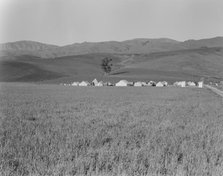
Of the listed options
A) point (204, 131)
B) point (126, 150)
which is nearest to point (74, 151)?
point (126, 150)

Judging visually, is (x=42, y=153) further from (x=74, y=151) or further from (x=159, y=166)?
(x=159, y=166)

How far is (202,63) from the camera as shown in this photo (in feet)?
642

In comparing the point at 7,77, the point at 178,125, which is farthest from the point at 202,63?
the point at 178,125

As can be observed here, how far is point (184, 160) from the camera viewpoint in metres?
8.70

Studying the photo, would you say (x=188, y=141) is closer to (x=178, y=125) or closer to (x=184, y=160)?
(x=184, y=160)

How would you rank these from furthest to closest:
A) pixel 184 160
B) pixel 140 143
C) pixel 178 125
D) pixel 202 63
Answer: pixel 202 63
pixel 178 125
pixel 140 143
pixel 184 160

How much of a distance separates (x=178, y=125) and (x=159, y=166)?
7056mm

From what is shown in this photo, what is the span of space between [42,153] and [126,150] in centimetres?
233

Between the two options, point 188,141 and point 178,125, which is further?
point 178,125

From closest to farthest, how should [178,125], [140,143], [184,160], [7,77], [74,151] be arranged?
[184,160]
[74,151]
[140,143]
[178,125]
[7,77]

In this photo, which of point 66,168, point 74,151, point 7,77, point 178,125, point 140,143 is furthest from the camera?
point 7,77

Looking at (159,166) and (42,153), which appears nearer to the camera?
(159,166)

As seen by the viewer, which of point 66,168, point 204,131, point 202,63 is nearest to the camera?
point 66,168

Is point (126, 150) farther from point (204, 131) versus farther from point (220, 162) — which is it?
point (204, 131)
